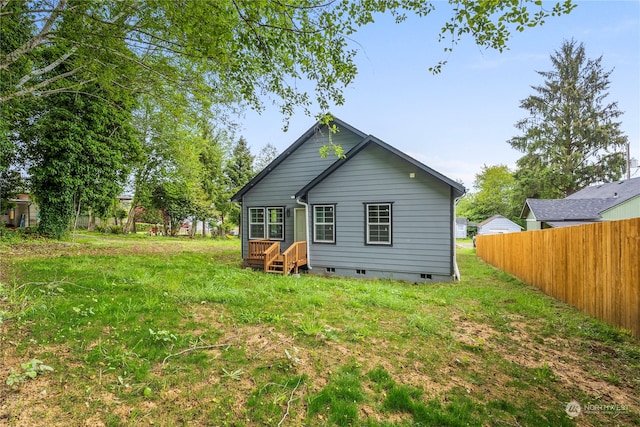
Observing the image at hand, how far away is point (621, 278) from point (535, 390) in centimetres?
268

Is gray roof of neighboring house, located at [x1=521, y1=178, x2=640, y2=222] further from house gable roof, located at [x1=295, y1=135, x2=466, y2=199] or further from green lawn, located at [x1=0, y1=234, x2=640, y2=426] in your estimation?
green lawn, located at [x1=0, y1=234, x2=640, y2=426]

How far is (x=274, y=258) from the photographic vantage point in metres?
9.32

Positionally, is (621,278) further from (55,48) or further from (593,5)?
(55,48)

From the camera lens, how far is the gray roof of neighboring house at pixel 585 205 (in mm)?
18750

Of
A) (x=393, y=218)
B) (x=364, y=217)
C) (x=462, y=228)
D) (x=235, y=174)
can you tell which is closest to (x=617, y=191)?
(x=393, y=218)

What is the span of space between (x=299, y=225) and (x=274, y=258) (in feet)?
6.92

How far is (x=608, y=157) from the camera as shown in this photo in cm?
2836

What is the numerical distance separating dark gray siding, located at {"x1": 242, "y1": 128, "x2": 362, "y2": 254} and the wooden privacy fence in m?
6.72

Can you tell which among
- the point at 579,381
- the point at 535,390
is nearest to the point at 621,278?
the point at 579,381

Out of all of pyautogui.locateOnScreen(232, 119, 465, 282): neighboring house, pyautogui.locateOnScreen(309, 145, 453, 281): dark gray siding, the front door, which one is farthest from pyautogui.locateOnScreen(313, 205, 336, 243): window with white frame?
the front door

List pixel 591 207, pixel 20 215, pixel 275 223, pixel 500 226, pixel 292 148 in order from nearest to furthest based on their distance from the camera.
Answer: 1. pixel 292 148
2. pixel 275 223
3. pixel 591 207
4. pixel 20 215
5. pixel 500 226

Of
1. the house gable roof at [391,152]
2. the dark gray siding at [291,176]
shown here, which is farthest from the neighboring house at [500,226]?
the dark gray siding at [291,176]

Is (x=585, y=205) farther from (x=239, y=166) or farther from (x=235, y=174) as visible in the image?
(x=239, y=166)

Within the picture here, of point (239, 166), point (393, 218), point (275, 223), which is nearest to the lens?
point (393, 218)
